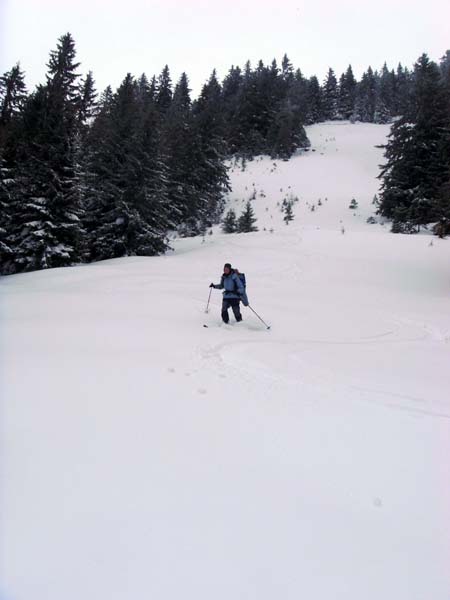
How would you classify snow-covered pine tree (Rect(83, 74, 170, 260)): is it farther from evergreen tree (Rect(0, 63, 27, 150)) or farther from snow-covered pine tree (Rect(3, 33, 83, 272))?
evergreen tree (Rect(0, 63, 27, 150))

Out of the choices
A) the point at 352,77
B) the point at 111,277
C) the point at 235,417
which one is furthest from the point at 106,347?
the point at 352,77

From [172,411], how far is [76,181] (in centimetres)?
1545

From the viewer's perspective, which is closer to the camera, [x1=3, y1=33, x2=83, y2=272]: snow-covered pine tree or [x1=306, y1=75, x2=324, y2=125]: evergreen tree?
[x1=3, y1=33, x2=83, y2=272]: snow-covered pine tree

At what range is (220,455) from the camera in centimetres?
345

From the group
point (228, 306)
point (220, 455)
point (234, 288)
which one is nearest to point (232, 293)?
point (234, 288)

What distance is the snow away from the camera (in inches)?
89.3

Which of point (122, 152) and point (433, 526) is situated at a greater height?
point (122, 152)

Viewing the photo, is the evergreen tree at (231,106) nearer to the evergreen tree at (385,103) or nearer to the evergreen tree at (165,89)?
the evergreen tree at (165,89)

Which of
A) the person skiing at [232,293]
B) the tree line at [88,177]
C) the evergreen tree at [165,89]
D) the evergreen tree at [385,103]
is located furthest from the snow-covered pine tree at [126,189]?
the evergreen tree at [385,103]

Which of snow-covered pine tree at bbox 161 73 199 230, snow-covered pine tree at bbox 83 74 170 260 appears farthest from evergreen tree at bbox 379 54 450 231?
snow-covered pine tree at bbox 83 74 170 260

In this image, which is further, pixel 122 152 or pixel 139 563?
pixel 122 152

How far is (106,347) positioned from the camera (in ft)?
20.2

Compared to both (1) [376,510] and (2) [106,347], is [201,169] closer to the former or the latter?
(2) [106,347]

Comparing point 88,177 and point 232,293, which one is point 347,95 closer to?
point 88,177
